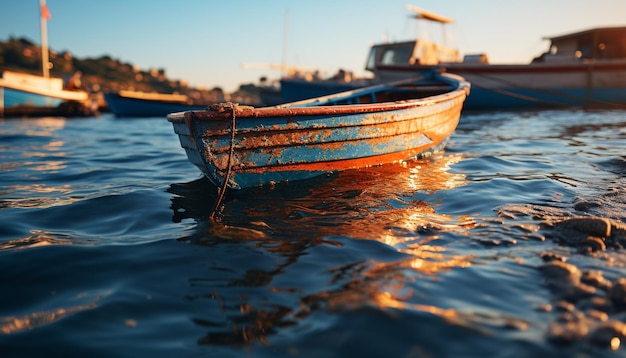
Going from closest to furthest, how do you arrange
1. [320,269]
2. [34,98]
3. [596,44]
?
[320,269] < [596,44] < [34,98]

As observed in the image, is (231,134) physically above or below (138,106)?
above

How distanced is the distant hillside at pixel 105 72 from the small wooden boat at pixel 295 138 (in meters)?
44.8

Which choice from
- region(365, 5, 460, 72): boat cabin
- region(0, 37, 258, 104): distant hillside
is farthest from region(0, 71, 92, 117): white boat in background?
region(0, 37, 258, 104): distant hillside

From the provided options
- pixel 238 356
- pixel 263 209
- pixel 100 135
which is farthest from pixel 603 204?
pixel 100 135

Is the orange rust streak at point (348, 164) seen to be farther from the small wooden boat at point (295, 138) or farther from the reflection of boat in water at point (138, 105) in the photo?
the reflection of boat in water at point (138, 105)

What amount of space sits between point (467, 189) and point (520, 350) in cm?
342

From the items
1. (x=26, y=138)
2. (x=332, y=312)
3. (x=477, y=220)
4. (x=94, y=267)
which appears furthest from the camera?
(x=26, y=138)

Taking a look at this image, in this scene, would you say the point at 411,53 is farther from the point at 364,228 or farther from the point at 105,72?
the point at 105,72

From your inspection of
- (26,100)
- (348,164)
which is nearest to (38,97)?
(26,100)

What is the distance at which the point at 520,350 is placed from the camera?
6.40 feet

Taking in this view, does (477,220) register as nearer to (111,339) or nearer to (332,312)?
(332,312)

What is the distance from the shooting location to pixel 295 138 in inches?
200

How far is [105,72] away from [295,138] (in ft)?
213

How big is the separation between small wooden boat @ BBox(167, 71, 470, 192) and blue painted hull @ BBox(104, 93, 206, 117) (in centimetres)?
1749
